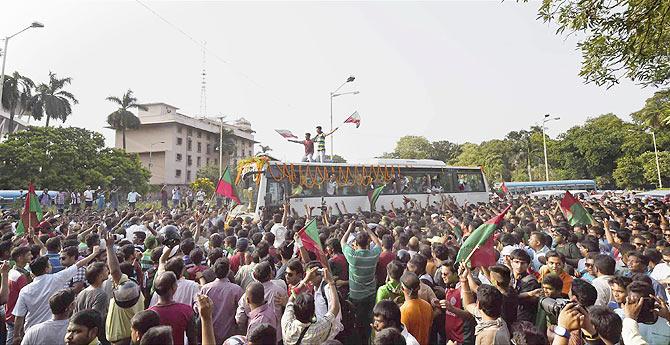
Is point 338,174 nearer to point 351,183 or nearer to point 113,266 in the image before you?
point 351,183

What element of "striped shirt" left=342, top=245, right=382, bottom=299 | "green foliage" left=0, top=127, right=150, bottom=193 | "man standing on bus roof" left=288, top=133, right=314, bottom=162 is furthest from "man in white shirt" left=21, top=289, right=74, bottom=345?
"green foliage" left=0, top=127, right=150, bottom=193

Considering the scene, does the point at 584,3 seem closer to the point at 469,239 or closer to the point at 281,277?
the point at 469,239

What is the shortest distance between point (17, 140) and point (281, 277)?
89.6 ft

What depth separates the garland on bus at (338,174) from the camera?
13.6 metres

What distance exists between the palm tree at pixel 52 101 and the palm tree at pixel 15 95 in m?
0.93

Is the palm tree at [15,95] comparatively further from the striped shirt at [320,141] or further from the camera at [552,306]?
the camera at [552,306]

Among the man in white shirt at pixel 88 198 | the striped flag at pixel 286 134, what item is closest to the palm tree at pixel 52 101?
the man in white shirt at pixel 88 198

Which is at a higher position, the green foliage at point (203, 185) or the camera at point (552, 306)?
the green foliage at point (203, 185)

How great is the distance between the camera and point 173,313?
10.4 feet

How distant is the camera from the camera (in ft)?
10.3

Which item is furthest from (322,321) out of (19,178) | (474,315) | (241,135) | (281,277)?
(241,135)

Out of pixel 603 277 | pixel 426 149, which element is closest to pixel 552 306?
pixel 603 277

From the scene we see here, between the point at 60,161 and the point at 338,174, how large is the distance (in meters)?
20.4

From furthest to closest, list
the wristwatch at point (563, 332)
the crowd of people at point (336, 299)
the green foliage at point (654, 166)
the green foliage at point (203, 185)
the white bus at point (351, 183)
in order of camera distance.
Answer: the green foliage at point (654, 166)
the green foliage at point (203, 185)
the white bus at point (351, 183)
the crowd of people at point (336, 299)
the wristwatch at point (563, 332)
